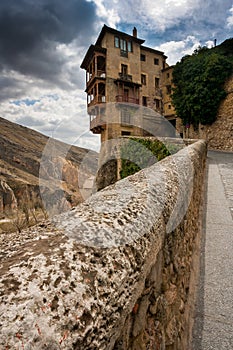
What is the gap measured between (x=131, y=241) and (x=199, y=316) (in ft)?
4.67

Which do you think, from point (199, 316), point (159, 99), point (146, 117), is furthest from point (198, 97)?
point (199, 316)

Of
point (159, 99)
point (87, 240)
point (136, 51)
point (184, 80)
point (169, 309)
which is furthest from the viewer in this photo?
point (159, 99)

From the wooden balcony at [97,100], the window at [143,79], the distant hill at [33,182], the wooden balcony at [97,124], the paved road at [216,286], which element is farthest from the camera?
the window at [143,79]

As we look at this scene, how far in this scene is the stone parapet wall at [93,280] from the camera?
0.54 m

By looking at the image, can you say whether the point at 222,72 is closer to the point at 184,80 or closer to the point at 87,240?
the point at 184,80

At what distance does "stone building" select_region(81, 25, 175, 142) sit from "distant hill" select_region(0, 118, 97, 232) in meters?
4.19

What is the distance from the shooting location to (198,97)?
2105cm

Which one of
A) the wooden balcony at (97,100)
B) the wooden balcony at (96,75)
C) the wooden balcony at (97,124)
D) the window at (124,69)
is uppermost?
the window at (124,69)

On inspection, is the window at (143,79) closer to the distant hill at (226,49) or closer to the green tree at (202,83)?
the green tree at (202,83)

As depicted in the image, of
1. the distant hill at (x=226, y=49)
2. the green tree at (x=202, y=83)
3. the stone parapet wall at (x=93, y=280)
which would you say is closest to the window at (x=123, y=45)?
the green tree at (x=202, y=83)

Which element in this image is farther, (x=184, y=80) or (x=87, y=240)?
(x=184, y=80)

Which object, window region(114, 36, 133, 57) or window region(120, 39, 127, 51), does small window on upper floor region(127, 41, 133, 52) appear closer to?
window region(114, 36, 133, 57)

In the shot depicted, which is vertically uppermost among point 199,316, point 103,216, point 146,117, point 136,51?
point 136,51

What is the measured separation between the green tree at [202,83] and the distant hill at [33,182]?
10278 mm
